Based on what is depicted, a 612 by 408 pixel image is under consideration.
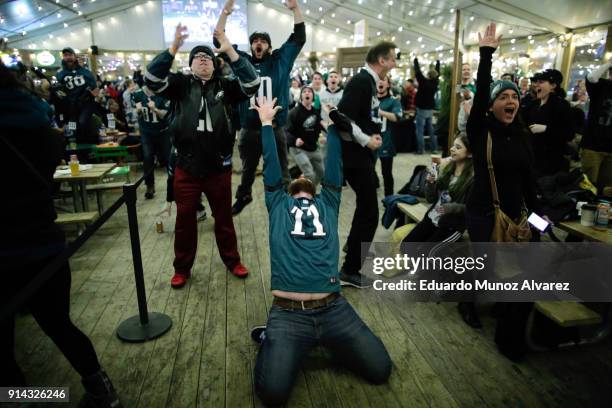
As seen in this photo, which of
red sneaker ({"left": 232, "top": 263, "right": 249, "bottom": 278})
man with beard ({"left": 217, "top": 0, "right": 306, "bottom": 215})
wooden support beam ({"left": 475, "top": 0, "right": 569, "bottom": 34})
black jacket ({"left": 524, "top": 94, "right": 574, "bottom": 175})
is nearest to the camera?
red sneaker ({"left": 232, "top": 263, "right": 249, "bottom": 278})

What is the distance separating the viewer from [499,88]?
8.22ft

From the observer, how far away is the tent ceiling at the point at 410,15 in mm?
10023

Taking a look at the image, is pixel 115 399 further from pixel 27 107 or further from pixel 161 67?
pixel 161 67

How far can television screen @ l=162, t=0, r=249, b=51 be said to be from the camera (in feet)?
62.6

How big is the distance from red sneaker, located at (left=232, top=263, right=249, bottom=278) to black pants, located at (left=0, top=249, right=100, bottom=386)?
1623 millimetres

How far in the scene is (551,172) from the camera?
4234 mm

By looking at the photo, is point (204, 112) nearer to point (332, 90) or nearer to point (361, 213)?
Result: point (361, 213)

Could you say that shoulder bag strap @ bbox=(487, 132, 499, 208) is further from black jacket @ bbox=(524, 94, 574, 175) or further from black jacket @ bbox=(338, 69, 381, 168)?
black jacket @ bbox=(524, 94, 574, 175)

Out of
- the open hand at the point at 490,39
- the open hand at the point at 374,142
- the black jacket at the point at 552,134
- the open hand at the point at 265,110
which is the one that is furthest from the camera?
the black jacket at the point at 552,134

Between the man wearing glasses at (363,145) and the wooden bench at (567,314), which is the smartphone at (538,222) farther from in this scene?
the man wearing glasses at (363,145)

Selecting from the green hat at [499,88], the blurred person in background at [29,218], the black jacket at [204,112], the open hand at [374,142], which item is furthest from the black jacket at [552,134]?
the blurred person in background at [29,218]

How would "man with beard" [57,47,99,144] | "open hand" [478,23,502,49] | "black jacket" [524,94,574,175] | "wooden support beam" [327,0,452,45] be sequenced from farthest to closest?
"wooden support beam" [327,0,452,45] < "man with beard" [57,47,99,144] < "black jacket" [524,94,574,175] < "open hand" [478,23,502,49]

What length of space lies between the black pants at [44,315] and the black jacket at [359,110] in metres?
1.98

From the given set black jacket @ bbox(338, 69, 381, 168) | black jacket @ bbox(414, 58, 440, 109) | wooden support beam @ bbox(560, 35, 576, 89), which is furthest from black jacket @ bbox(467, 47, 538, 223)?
wooden support beam @ bbox(560, 35, 576, 89)
